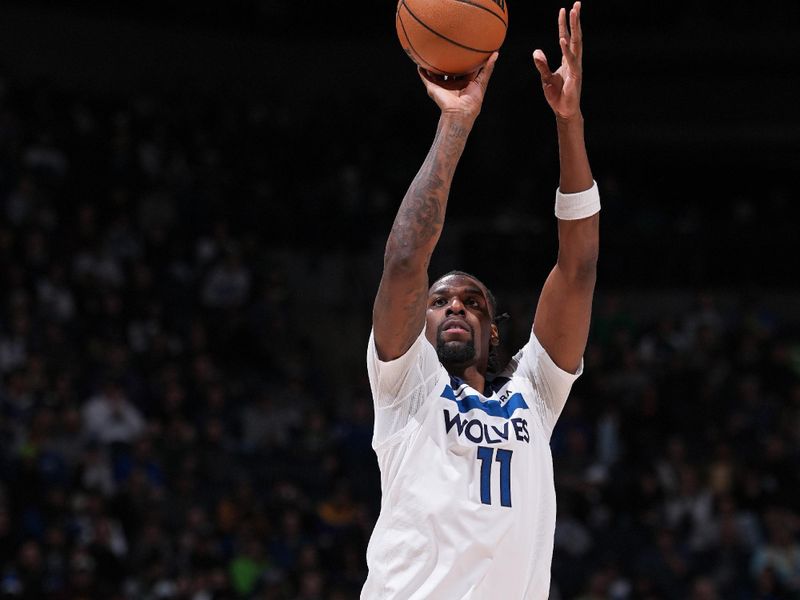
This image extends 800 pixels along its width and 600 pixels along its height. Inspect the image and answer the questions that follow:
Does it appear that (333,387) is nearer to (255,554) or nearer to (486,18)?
(255,554)

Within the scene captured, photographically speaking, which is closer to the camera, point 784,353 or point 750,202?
point 784,353

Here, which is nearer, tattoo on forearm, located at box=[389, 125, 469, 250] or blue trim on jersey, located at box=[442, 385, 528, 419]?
tattoo on forearm, located at box=[389, 125, 469, 250]

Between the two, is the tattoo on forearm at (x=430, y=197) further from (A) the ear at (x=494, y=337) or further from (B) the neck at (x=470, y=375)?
(A) the ear at (x=494, y=337)

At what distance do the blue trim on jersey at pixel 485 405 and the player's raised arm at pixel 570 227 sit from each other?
30cm

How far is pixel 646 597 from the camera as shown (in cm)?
1184

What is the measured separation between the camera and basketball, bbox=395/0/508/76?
187 inches

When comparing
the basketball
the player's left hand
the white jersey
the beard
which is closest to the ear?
the beard

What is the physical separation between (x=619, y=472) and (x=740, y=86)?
8.51 m

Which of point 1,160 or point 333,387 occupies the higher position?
point 1,160

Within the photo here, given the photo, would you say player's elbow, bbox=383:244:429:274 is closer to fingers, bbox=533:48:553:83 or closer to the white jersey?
the white jersey

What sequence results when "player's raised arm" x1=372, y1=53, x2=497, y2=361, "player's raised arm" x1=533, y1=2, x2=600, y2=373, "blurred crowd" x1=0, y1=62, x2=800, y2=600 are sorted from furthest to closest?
"blurred crowd" x1=0, y1=62, x2=800, y2=600 → "player's raised arm" x1=533, y1=2, x2=600, y2=373 → "player's raised arm" x1=372, y1=53, x2=497, y2=361

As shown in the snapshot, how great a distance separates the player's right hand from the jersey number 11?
1130 mm

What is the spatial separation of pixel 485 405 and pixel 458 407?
0.38 ft

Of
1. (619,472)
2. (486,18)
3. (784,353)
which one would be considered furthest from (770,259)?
(486,18)
